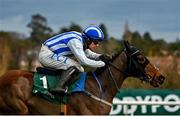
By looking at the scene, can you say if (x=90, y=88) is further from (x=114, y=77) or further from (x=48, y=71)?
(x=48, y=71)

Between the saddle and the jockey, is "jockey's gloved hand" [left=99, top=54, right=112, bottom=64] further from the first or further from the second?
the saddle

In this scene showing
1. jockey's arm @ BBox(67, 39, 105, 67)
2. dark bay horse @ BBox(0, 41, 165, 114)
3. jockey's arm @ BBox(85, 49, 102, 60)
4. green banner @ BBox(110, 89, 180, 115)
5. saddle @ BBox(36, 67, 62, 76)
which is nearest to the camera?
jockey's arm @ BBox(67, 39, 105, 67)

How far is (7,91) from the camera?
865 centimetres

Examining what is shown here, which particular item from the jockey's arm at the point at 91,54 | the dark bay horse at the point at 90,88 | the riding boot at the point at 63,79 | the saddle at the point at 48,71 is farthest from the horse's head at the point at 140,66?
the saddle at the point at 48,71

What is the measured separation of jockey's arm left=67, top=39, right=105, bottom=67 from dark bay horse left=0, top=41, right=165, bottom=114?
37 centimetres

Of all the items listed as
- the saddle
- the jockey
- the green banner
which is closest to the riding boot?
the jockey

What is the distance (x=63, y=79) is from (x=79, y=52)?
1.53 feet

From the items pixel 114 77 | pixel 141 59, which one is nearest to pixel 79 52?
pixel 114 77

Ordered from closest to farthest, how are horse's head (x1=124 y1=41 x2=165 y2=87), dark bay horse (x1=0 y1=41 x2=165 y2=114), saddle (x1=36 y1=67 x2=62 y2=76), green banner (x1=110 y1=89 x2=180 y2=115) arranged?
dark bay horse (x1=0 y1=41 x2=165 y2=114) → saddle (x1=36 y1=67 x2=62 y2=76) → horse's head (x1=124 y1=41 x2=165 y2=87) → green banner (x1=110 y1=89 x2=180 y2=115)

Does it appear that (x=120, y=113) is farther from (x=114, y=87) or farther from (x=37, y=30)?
(x=37, y=30)

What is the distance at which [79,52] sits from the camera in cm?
844

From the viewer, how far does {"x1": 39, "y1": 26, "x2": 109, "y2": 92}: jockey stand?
Answer: 27.8 ft

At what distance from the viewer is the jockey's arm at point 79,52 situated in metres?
8.44

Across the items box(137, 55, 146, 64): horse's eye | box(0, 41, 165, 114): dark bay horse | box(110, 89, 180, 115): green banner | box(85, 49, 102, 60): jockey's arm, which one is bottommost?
box(110, 89, 180, 115): green banner
